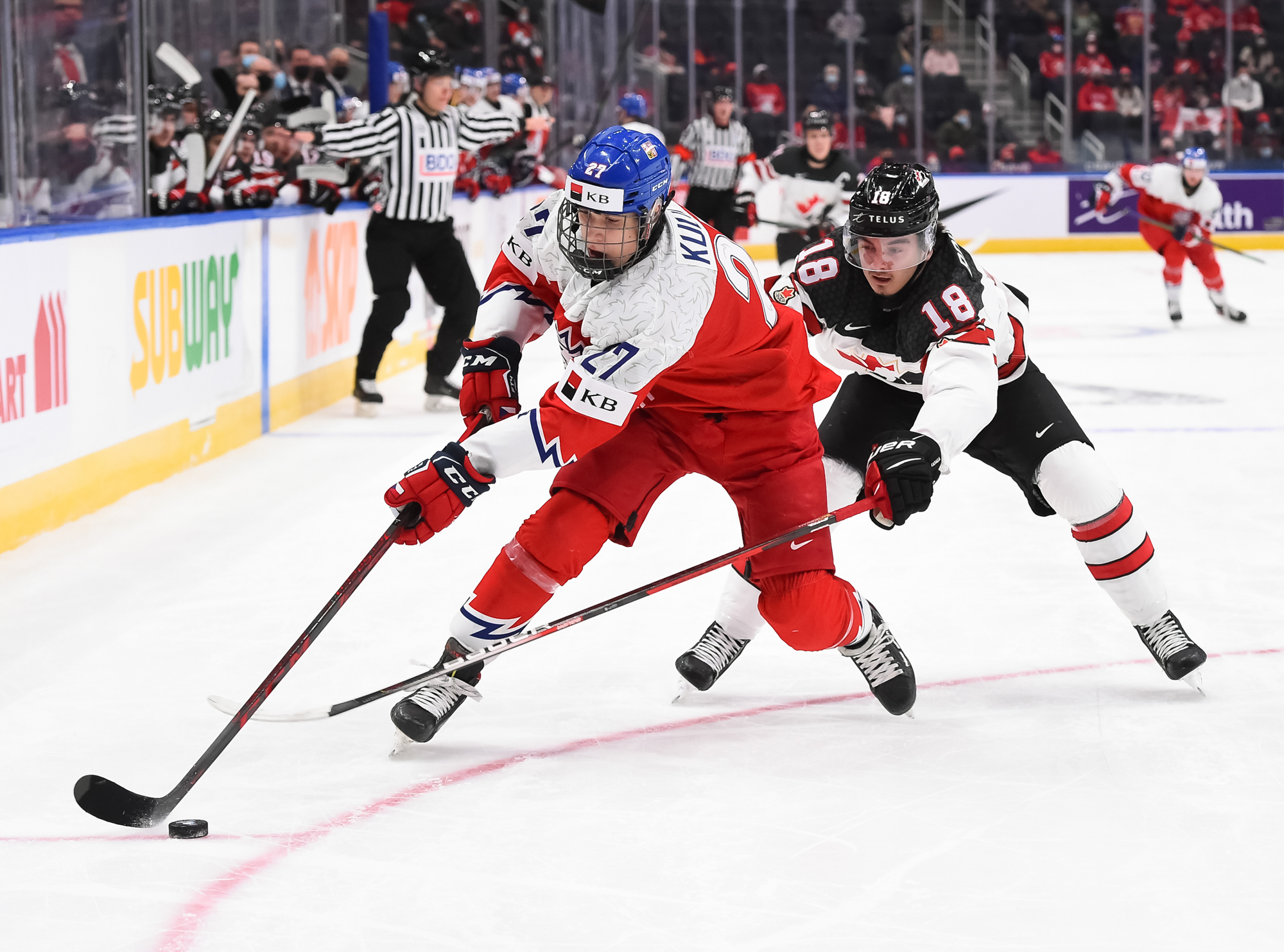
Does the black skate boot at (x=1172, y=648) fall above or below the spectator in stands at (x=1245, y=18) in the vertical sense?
below

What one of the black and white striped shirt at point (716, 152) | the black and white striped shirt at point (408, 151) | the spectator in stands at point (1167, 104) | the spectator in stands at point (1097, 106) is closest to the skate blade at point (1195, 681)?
the black and white striped shirt at point (408, 151)

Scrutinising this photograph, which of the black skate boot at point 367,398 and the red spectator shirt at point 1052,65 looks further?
the red spectator shirt at point 1052,65

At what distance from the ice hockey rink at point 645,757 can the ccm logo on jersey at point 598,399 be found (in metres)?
0.57

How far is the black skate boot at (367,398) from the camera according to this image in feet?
20.6

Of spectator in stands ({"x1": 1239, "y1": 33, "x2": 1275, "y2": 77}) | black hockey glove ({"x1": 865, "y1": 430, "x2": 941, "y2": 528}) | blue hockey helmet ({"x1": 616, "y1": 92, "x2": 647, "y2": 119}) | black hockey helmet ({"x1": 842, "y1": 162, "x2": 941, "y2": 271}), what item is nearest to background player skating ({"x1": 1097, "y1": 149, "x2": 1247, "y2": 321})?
blue hockey helmet ({"x1": 616, "y1": 92, "x2": 647, "y2": 119})

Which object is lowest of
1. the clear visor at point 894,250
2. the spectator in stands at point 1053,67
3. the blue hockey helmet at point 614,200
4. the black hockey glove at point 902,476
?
the black hockey glove at point 902,476

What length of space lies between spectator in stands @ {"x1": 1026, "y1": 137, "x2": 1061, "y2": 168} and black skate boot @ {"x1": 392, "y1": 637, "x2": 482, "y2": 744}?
13669mm

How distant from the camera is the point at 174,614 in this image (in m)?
3.39

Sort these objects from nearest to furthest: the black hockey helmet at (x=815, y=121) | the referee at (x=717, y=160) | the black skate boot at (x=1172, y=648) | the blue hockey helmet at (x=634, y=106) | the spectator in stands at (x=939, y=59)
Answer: the black skate boot at (x=1172, y=648) → the black hockey helmet at (x=815, y=121) → the blue hockey helmet at (x=634, y=106) → the referee at (x=717, y=160) → the spectator in stands at (x=939, y=59)

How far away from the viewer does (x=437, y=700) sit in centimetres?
249

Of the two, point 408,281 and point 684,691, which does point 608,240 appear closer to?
point 684,691

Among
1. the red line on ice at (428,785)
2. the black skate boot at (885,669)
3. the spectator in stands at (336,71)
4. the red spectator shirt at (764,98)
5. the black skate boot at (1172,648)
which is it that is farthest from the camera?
the red spectator shirt at (764,98)

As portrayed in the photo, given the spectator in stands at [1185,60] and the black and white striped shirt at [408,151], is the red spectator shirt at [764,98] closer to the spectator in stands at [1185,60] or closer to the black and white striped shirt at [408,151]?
the spectator in stands at [1185,60]

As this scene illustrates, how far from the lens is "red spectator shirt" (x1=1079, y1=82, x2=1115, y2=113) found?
15547mm
